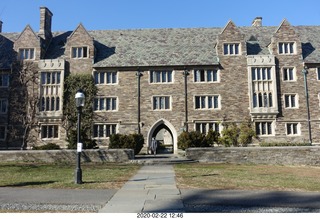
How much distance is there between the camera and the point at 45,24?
33094 millimetres

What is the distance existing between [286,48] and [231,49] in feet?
18.7

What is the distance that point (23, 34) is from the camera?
101ft

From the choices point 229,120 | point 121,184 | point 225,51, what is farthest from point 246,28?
point 121,184

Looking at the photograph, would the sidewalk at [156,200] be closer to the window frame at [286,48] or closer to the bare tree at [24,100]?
the bare tree at [24,100]

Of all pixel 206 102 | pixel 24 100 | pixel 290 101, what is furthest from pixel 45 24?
pixel 290 101

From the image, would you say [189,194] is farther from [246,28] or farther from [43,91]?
[246,28]

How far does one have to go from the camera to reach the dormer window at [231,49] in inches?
1203

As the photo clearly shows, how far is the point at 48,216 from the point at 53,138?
979 inches

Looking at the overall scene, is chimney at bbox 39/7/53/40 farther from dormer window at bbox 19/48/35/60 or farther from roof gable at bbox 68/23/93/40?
roof gable at bbox 68/23/93/40

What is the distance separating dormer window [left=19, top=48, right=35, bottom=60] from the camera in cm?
3069

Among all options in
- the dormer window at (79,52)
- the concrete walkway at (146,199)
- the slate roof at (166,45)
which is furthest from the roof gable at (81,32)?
the concrete walkway at (146,199)

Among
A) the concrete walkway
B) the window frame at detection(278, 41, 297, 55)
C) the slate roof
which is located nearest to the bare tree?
the slate roof

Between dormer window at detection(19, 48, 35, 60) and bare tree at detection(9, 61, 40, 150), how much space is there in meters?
0.58

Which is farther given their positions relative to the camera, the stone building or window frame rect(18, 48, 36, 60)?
window frame rect(18, 48, 36, 60)
